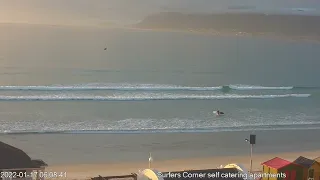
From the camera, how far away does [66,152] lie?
16.7 metres

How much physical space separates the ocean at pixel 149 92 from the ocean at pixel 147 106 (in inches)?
2.1

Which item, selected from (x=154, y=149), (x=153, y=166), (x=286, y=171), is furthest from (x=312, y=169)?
(x=154, y=149)

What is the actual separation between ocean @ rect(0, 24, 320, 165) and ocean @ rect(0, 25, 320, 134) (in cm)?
5

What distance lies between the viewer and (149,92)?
3092cm

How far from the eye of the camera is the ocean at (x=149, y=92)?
21.8 meters

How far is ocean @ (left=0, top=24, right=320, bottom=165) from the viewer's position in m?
17.9

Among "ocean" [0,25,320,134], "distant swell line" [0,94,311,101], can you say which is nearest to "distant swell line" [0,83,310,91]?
"ocean" [0,25,320,134]

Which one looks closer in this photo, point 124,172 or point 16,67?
point 124,172

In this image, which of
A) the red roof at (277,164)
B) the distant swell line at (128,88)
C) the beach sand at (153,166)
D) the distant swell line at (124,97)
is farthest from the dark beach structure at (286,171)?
the distant swell line at (128,88)

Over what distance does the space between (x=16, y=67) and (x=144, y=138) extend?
24499 mm

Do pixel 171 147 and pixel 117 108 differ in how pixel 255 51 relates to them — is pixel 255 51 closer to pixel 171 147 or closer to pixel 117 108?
pixel 117 108

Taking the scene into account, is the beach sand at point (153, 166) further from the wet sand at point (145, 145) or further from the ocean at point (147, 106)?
the ocean at point (147, 106)

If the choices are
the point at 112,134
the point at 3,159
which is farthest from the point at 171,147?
the point at 3,159

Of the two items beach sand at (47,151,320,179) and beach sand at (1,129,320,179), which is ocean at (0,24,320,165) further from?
beach sand at (47,151,320,179)
